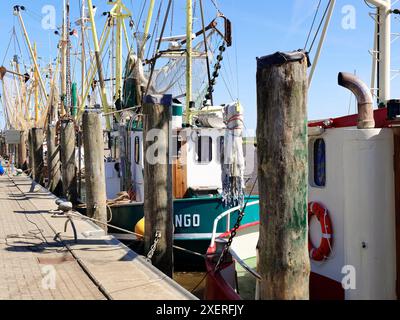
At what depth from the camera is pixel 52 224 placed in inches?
370

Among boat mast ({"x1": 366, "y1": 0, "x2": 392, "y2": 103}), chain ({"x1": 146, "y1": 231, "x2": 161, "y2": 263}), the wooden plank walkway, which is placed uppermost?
boat mast ({"x1": 366, "y1": 0, "x2": 392, "y2": 103})

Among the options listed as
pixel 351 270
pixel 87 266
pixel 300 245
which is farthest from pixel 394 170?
pixel 87 266

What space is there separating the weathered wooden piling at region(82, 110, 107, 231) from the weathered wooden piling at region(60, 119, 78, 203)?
3.36m

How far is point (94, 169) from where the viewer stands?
999 centimetres

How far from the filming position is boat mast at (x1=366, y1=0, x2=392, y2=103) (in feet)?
27.9

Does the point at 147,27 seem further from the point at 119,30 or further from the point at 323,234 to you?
the point at 323,234

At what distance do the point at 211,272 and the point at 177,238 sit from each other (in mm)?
3795

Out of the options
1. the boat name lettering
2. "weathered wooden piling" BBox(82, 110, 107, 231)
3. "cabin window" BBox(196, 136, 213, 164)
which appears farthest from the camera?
"cabin window" BBox(196, 136, 213, 164)

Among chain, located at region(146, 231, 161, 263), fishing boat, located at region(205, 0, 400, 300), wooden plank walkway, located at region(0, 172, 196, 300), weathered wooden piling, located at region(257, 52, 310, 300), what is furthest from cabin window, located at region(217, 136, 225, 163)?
weathered wooden piling, located at region(257, 52, 310, 300)

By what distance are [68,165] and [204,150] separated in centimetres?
437

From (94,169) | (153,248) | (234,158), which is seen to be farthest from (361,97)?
(94,169)

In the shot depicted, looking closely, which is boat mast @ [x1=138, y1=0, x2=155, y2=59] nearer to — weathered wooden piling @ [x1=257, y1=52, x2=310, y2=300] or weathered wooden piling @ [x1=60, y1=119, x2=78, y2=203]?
weathered wooden piling @ [x1=60, y1=119, x2=78, y2=203]

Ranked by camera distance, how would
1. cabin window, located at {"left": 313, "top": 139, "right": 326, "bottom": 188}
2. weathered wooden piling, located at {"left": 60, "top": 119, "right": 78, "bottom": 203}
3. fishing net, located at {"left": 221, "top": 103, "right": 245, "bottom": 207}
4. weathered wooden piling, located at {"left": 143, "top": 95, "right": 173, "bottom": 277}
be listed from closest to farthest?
cabin window, located at {"left": 313, "top": 139, "right": 326, "bottom": 188}, weathered wooden piling, located at {"left": 143, "top": 95, "right": 173, "bottom": 277}, fishing net, located at {"left": 221, "top": 103, "right": 245, "bottom": 207}, weathered wooden piling, located at {"left": 60, "top": 119, "right": 78, "bottom": 203}

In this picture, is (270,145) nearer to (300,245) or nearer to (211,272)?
(300,245)
